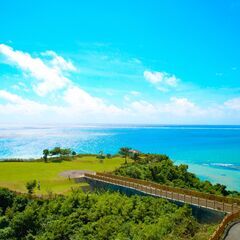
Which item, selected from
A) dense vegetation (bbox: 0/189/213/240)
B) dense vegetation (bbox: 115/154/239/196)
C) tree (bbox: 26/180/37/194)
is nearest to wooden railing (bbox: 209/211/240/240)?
dense vegetation (bbox: 0/189/213/240)

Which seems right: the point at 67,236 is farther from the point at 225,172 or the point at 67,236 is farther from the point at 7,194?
the point at 225,172

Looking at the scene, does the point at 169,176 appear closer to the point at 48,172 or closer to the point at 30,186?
the point at 48,172

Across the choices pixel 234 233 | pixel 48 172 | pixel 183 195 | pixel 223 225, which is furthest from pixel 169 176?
pixel 234 233

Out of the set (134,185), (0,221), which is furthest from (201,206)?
(0,221)

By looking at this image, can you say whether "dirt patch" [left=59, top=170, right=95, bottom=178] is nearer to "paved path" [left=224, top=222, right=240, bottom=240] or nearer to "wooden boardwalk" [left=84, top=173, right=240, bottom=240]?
"wooden boardwalk" [left=84, top=173, right=240, bottom=240]

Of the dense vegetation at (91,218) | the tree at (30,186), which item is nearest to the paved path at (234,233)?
the dense vegetation at (91,218)

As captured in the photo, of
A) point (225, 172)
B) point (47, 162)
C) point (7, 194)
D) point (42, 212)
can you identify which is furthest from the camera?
point (225, 172)
